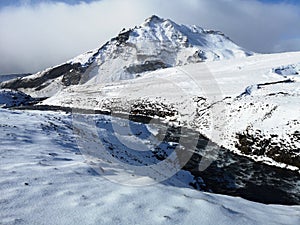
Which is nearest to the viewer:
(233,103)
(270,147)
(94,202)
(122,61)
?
(94,202)

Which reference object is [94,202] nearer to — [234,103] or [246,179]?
[246,179]

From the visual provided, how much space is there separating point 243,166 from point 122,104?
34.0 meters

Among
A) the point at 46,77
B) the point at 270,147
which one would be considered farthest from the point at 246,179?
the point at 46,77

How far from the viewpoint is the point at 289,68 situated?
49594 mm

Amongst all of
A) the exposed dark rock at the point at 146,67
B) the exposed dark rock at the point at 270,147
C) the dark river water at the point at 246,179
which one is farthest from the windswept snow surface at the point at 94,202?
the exposed dark rock at the point at 146,67

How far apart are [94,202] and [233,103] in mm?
30209

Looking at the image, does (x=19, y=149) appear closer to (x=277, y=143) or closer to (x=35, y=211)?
(x=35, y=211)

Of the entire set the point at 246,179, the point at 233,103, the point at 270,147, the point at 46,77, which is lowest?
the point at 246,179

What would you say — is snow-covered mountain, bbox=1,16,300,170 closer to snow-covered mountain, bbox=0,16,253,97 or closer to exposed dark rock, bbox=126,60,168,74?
exposed dark rock, bbox=126,60,168,74

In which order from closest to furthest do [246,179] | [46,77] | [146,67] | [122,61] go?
[246,179]
[146,67]
[122,61]
[46,77]

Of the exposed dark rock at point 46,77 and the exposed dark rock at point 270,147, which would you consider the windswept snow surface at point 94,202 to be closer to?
the exposed dark rock at point 270,147

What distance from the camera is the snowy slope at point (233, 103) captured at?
25.8 meters

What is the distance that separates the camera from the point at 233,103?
3538cm

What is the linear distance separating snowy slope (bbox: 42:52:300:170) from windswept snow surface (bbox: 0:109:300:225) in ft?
57.8
